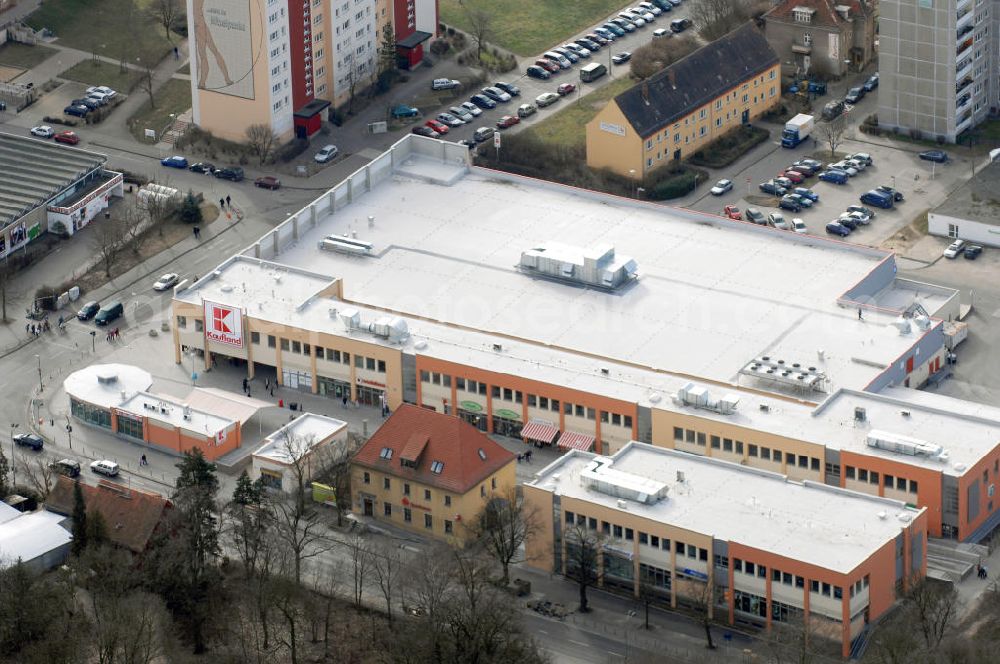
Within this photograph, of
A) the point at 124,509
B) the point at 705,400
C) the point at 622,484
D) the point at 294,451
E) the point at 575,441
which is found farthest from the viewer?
the point at 575,441

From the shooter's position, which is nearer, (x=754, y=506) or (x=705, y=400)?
(x=754, y=506)

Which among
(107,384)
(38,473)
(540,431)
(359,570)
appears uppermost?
(107,384)

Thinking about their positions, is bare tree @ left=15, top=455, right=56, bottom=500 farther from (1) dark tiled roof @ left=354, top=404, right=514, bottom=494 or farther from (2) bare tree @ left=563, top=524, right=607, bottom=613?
(2) bare tree @ left=563, top=524, right=607, bottom=613

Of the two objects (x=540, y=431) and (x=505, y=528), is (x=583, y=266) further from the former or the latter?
(x=505, y=528)

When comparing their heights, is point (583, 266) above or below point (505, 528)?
above

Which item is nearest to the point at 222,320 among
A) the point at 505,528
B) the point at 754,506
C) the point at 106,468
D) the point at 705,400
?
the point at 106,468

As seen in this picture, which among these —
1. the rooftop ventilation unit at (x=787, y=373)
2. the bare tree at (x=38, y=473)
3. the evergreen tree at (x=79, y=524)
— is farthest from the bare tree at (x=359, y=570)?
the rooftop ventilation unit at (x=787, y=373)

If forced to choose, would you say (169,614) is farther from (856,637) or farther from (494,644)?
(856,637)
